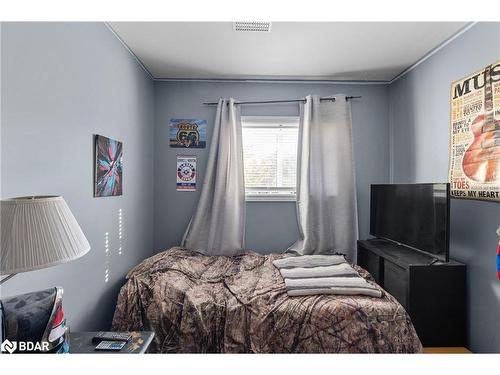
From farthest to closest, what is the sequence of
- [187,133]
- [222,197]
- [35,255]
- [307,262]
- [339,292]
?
[187,133], [222,197], [307,262], [339,292], [35,255]

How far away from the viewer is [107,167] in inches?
84.3

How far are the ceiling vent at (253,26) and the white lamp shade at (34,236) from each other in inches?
73.1

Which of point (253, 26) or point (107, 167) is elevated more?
point (253, 26)

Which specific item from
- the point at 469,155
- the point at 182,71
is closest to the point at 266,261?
the point at 469,155

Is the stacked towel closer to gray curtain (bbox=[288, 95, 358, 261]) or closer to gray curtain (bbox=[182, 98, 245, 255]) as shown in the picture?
gray curtain (bbox=[288, 95, 358, 261])

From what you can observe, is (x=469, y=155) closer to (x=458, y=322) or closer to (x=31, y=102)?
(x=458, y=322)

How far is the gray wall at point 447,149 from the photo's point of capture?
1.95 metres

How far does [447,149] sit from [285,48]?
165 centimetres

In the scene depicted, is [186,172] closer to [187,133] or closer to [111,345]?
[187,133]

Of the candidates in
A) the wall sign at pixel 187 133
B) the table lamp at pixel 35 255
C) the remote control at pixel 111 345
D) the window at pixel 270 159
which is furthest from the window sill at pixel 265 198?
the table lamp at pixel 35 255

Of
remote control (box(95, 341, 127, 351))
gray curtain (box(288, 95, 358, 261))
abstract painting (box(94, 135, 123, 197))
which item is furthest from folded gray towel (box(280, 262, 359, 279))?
abstract painting (box(94, 135, 123, 197))

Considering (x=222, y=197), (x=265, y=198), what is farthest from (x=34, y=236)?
(x=265, y=198)

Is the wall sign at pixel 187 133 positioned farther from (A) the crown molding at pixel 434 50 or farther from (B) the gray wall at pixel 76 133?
(A) the crown molding at pixel 434 50
